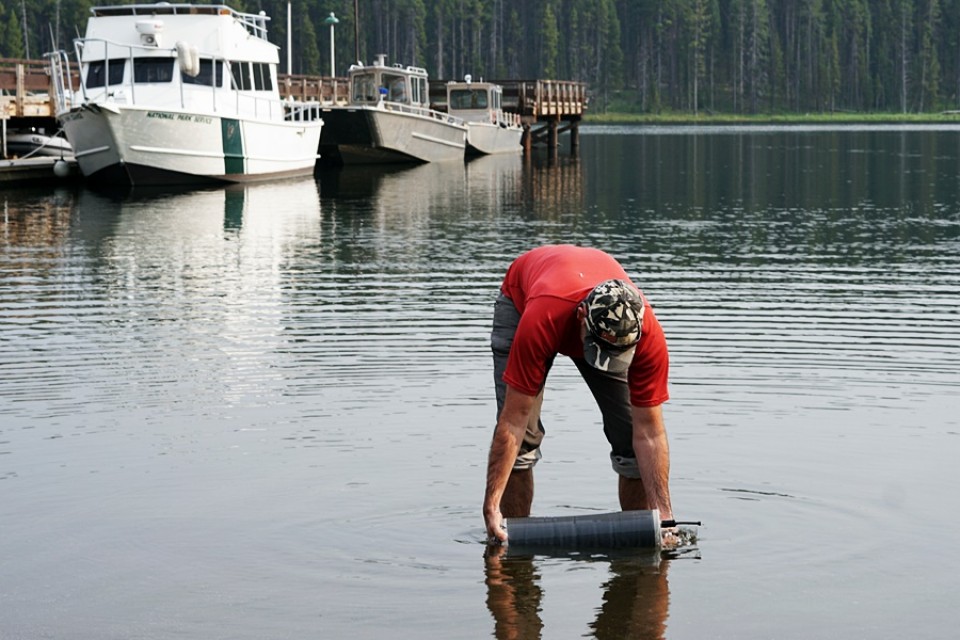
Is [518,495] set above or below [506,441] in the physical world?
below

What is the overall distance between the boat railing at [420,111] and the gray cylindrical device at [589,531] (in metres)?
42.5

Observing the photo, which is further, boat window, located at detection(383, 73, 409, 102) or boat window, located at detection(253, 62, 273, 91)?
boat window, located at detection(383, 73, 409, 102)

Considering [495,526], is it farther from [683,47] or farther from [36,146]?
[683,47]

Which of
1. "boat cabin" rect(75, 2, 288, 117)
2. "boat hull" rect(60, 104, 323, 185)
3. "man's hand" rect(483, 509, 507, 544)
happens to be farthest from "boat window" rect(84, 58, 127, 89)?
"man's hand" rect(483, 509, 507, 544)

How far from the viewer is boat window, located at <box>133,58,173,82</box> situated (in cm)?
3731

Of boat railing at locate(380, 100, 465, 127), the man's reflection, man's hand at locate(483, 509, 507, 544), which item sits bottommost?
the man's reflection

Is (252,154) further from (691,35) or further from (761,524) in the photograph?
(691,35)

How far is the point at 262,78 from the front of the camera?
132 feet

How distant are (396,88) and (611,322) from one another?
4733cm

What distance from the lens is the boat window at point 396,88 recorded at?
2055 inches

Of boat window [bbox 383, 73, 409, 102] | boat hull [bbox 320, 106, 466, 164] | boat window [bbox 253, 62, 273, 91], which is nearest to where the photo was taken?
boat window [bbox 253, 62, 273, 91]

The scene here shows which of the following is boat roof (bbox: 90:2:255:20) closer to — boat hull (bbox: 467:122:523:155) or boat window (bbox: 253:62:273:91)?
boat window (bbox: 253:62:273:91)

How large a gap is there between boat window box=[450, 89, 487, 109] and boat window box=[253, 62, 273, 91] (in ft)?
65.2

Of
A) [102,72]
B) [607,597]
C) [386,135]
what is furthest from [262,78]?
[607,597]
